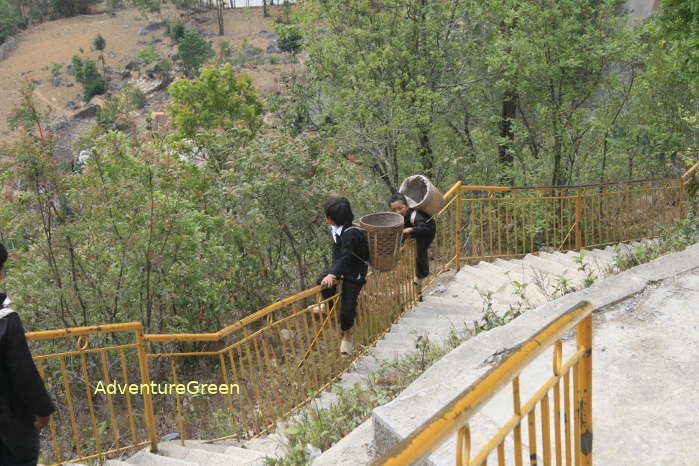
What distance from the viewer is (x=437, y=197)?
6898 millimetres

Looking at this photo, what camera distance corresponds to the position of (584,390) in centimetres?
235

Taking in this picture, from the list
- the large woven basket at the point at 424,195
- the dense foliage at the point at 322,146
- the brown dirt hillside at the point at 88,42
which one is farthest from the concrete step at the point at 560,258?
the brown dirt hillside at the point at 88,42

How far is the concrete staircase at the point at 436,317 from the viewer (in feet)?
14.3

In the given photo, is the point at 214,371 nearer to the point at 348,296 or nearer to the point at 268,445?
the point at 348,296

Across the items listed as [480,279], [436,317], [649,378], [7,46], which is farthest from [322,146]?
[7,46]

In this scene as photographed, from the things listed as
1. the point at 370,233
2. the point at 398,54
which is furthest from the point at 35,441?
the point at 398,54

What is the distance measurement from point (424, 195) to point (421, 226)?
0.77 meters

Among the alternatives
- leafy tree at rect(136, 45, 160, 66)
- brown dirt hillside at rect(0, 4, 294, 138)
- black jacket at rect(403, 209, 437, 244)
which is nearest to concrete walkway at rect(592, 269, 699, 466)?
black jacket at rect(403, 209, 437, 244)

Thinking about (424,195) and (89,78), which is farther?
(89,78)

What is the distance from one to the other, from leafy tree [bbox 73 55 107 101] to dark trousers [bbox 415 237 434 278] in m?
68.6

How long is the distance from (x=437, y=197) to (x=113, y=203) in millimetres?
3711

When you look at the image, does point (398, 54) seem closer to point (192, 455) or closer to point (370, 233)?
point (370, 233)

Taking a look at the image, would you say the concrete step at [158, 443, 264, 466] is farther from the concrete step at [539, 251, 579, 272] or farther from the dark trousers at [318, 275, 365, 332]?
the concrete step at [539, 251, 579, 272]

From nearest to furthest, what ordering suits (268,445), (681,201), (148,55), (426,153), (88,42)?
(268,445)
(681,201)
(426,153)
(148,55)
(88,42)
